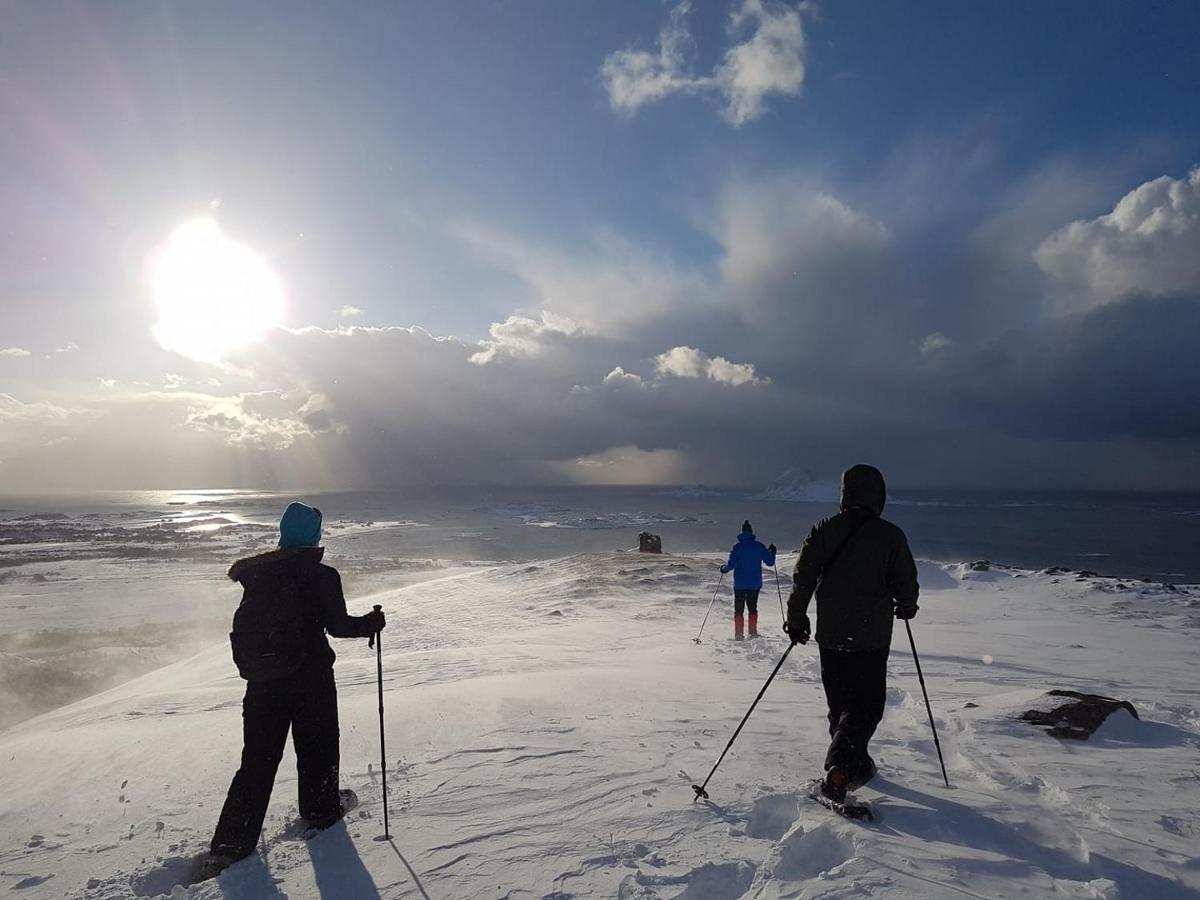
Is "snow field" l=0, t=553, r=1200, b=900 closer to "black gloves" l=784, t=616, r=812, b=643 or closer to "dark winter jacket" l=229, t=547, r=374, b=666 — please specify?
"black gloves" l=784, t=616, r=812, b=643

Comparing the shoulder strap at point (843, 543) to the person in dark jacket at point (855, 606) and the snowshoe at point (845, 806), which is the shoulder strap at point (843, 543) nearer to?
the person in dark jacket at point (855, 606)

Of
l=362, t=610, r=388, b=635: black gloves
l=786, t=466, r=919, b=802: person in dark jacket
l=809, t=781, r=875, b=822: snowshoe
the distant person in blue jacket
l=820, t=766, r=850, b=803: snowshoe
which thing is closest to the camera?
l=809, t=781, r=875, b=822: snowshoe

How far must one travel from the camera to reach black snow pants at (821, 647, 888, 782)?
3.91m

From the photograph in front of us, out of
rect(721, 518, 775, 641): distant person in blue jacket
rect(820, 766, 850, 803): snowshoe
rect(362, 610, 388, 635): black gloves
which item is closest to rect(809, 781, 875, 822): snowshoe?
rect(820, 766, 850, 803): snowshoe

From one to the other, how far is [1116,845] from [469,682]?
664 cm

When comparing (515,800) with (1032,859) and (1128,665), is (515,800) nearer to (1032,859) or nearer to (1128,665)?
(1032,859)

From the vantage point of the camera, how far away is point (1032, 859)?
128 inches

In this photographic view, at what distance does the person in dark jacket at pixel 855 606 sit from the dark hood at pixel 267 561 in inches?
129

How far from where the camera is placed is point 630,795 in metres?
4.18

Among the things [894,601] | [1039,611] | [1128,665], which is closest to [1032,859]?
[894,601]

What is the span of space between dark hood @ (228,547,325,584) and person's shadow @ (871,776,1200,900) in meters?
3.95

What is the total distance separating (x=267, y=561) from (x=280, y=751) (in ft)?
4.03

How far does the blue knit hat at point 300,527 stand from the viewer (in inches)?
164

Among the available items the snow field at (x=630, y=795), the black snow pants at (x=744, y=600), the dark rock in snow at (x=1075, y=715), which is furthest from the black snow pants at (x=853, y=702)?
the black snow pants at (x=744, y=600)
